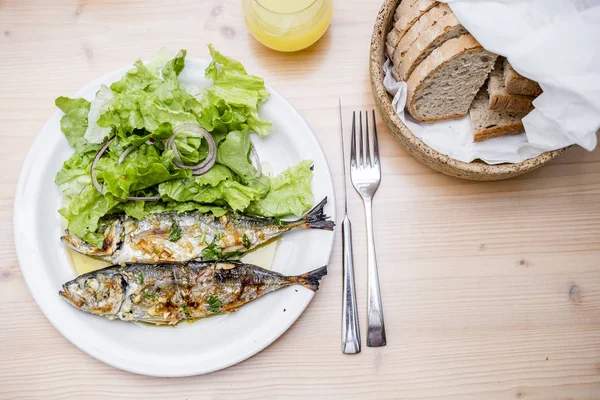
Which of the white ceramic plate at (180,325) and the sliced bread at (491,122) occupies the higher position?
the sliced bread at (491,122)

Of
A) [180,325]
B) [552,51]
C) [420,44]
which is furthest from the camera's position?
[180,325]

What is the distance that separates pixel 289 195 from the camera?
173 centimetres

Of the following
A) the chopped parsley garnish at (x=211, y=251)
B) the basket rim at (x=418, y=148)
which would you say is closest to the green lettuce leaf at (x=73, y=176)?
the chopped parsley garnish at (x=211, y=251)

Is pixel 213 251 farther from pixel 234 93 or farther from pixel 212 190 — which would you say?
pixel 234 93

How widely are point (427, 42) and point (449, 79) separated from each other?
141 millimetres

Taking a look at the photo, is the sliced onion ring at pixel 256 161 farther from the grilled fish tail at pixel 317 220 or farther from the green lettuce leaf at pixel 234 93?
the grilled fish tail at pixel 317 220

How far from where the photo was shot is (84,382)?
1.69 m

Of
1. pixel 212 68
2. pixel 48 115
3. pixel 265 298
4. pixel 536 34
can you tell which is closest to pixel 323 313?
pixel 265 298

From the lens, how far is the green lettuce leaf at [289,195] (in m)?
1.71

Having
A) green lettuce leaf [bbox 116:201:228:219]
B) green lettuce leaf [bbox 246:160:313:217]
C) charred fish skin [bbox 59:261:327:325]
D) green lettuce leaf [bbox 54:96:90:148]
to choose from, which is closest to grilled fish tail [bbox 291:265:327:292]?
charred fish skin [bbox 59:261:327:325]

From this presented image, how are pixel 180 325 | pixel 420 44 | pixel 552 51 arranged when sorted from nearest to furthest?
pixel 552 51, pixel 420 44, pixel 180 325

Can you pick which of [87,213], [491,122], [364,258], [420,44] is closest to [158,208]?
[87,213]

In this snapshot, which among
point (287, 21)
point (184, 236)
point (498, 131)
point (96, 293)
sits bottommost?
point (96, 293)

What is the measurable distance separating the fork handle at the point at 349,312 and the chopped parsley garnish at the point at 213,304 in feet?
1.36
